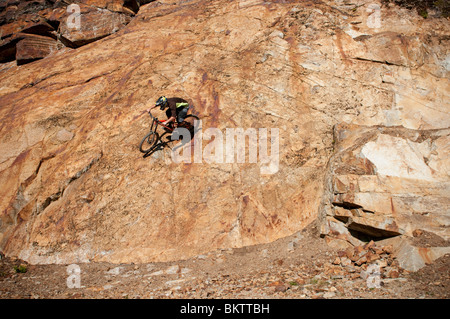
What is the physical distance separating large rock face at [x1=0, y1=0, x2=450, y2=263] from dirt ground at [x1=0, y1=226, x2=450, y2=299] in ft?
1.23

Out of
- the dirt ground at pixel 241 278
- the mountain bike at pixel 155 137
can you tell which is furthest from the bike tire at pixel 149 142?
the dirt ground at pixel 241 278

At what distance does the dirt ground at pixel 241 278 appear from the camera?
218 inches

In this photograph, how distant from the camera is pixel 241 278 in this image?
6.68 meters

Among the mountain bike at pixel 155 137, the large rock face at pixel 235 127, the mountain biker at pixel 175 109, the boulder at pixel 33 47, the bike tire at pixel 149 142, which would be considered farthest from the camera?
the boulder at pixel 33 47

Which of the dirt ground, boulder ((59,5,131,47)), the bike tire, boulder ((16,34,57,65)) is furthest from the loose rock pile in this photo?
boulder ((16,34,57,65))

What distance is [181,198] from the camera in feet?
27.5

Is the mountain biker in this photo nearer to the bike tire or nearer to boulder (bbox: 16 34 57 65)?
the bike tire

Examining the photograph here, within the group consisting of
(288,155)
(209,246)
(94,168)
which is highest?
(94,168)

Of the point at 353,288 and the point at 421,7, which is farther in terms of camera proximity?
the point at 421,7

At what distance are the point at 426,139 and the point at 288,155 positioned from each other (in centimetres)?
383

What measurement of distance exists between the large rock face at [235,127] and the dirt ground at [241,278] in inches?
14.8

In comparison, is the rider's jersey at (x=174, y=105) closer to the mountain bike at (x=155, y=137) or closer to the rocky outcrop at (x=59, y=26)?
the mountain bike at (x=155, y=137)
